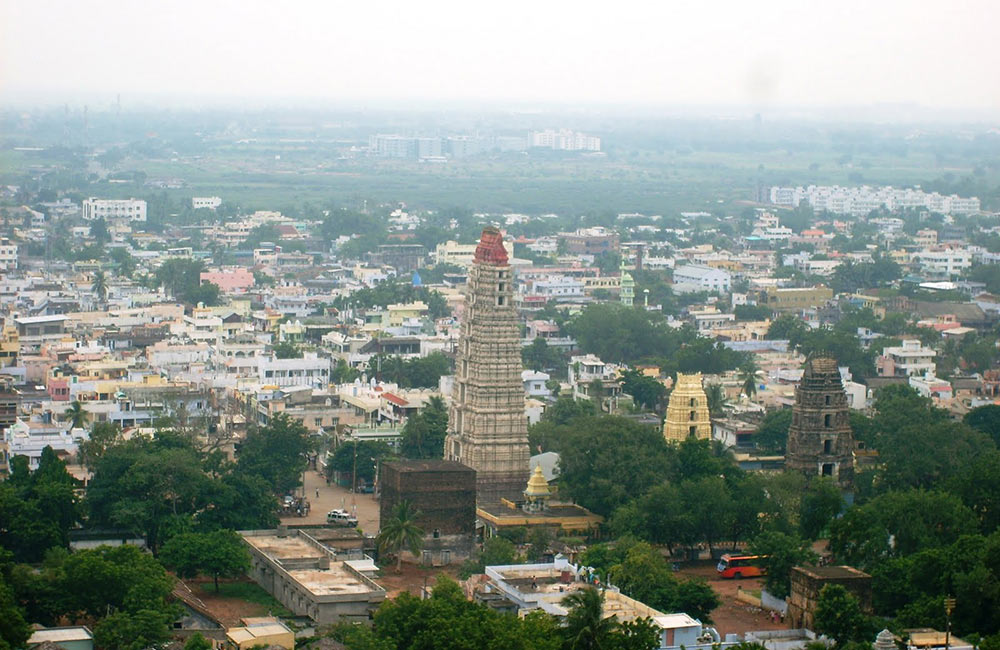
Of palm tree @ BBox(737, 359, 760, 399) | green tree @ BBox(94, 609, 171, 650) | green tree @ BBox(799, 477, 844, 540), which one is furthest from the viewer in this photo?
palm tree @ BBox(737, 359, 760, 399)

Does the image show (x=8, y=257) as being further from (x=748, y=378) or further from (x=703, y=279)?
(x=748, y=378)

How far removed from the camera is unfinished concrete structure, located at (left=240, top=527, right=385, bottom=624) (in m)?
35.8

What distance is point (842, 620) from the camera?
33812 millimetres

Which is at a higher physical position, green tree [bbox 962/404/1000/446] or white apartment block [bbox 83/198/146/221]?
green tree [bbox 962/404/1000/446]

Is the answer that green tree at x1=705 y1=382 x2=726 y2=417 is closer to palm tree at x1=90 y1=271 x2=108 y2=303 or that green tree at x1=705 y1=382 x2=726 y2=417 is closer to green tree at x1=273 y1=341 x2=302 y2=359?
green tree at x1=273 y1=341 x2=302 y2=359

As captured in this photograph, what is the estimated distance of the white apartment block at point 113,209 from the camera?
115562mm

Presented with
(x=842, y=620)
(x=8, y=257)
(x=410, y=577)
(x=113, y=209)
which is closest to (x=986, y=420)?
(x=410, y=577)

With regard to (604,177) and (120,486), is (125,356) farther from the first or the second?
(604,177)

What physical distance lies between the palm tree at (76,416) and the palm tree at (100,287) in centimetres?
2513

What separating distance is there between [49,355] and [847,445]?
22572 millimetres

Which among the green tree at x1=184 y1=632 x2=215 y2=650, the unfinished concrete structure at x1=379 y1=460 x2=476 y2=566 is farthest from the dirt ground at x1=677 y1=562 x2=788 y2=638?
the green tree at x1=184 y1=632 x2=215 y2=650

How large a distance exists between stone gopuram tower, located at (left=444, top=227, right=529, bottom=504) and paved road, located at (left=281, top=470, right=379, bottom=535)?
226 centimetres

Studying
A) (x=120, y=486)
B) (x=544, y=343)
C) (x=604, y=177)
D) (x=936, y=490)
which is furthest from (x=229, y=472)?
(x=604, y=177)

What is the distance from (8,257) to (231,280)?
9592 mm
